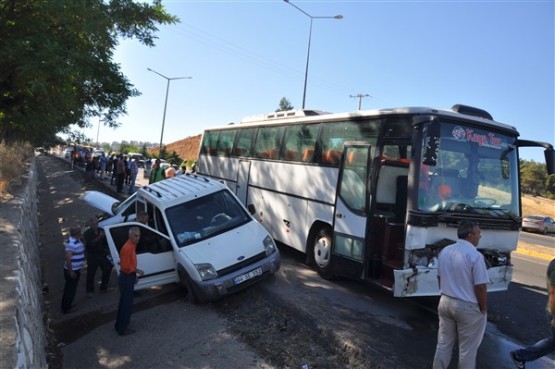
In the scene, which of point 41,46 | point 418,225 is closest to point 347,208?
point 418,225

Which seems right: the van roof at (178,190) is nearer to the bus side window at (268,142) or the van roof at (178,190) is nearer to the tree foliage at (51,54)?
the bus side window at (268,142)

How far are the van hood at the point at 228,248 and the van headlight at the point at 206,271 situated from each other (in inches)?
3.1

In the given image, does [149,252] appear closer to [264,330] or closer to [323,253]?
[264,330]

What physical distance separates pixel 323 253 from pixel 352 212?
1279 mm

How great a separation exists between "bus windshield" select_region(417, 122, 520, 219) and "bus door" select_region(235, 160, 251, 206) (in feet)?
19.6

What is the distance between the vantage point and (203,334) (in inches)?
245

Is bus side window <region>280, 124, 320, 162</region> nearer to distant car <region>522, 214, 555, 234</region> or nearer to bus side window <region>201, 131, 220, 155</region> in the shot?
bus side window <region>201, 131, 220, 155</region>

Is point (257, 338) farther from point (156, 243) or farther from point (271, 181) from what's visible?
point (271, 181)

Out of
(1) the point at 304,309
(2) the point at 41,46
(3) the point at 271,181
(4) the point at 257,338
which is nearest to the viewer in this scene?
(4) the point at 257,338

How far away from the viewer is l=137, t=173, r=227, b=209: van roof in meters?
8.09

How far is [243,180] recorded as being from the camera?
38.5ft

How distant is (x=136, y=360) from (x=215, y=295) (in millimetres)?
1476

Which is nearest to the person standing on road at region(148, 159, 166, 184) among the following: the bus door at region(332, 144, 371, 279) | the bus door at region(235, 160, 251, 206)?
the bus door at region(235, 160, 251, 206)

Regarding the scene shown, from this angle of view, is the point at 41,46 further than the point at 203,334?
Yes
